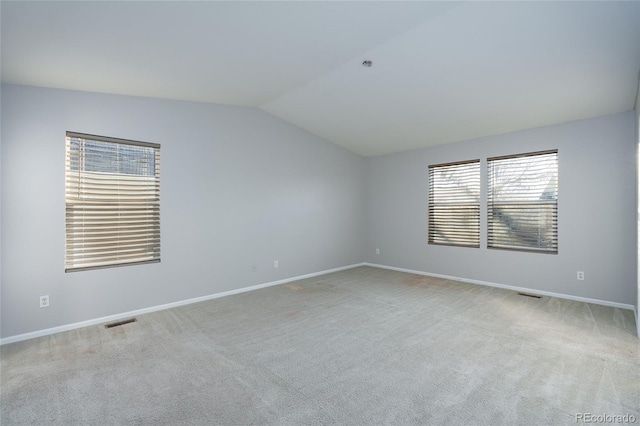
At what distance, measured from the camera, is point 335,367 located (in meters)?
2.56

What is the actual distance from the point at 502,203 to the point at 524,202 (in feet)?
1.02

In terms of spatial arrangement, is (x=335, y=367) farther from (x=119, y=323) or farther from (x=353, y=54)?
(x=353, y=54)

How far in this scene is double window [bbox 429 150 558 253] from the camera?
457 cm

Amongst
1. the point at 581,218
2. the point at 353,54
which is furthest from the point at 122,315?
the point at 581,218

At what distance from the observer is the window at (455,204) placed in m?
5.38

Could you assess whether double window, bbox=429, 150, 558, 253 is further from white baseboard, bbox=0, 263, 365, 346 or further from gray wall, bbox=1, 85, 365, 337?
white baseboard, bbox=0, 263, 365, 346

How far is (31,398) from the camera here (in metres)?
2.15

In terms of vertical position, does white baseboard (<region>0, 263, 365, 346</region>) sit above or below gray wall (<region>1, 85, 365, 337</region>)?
below

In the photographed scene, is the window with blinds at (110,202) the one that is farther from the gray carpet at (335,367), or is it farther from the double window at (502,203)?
the double window at (502,203)

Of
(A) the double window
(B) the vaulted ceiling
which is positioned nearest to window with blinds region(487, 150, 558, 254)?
(A) the double window

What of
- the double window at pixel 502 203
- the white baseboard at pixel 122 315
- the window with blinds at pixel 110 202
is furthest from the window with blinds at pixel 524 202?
the window with blinds at pixel 110 202

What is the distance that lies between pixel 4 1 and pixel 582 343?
5252 mm

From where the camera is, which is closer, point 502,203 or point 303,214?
point 502,203

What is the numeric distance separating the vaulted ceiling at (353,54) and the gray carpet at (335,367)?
2614mm
